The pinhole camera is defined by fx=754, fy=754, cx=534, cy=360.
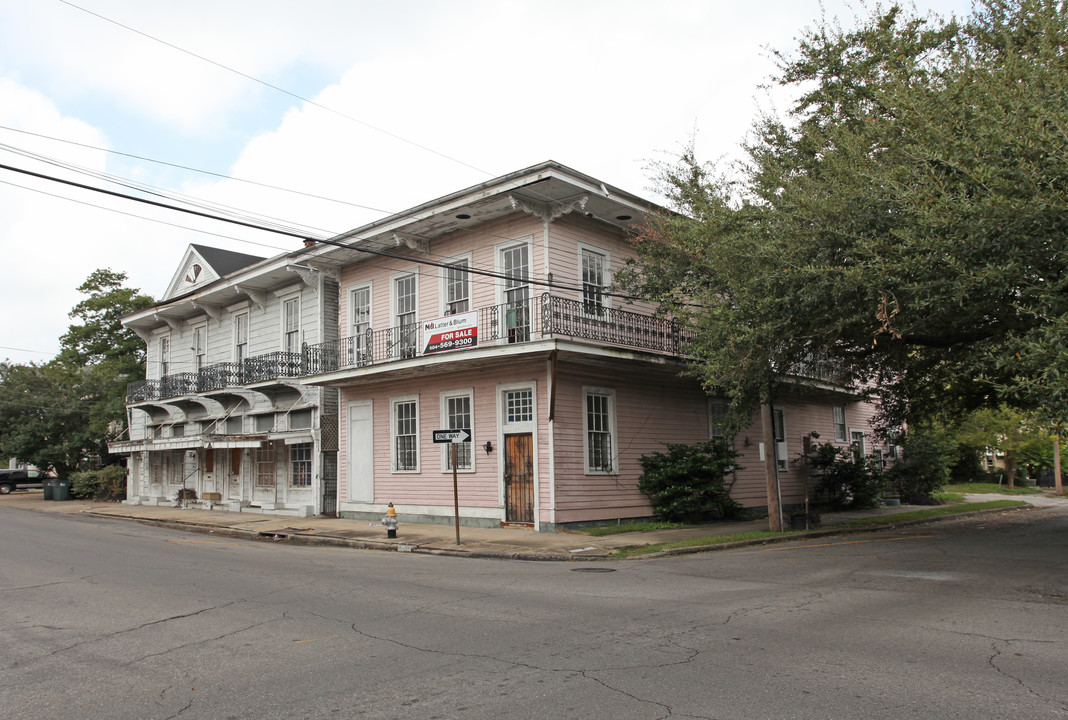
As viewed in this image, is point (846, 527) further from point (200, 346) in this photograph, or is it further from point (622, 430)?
point (200, 346)

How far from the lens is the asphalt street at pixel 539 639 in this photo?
16.4 feet

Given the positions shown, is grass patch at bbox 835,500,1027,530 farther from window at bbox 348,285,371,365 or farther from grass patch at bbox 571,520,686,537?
window at bbox 348,285,371,365

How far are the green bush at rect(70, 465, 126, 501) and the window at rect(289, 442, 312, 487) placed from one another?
50.2 feet

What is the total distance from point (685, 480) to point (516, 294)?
239 inches

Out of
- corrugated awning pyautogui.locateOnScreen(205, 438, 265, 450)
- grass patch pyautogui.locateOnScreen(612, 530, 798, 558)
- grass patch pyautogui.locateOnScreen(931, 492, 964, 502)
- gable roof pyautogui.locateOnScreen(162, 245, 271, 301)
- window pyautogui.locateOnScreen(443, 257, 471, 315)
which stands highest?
gable roof pyautogui.locateOnScreen(162, 245, 271, 301)

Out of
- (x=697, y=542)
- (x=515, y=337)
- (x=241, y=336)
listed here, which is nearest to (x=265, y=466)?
(x=241, y=336)

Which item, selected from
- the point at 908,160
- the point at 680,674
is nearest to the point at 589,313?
the point at 908,160

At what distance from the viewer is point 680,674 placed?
5.52m

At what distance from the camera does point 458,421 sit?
62.5 ft

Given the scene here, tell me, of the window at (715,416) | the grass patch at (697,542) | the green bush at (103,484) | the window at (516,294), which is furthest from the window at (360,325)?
the green bush at (103,484)

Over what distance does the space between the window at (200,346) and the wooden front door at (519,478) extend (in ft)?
53.6

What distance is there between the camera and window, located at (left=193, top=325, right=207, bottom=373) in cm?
2881

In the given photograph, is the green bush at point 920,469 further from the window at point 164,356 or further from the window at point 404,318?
the window at point 164,356

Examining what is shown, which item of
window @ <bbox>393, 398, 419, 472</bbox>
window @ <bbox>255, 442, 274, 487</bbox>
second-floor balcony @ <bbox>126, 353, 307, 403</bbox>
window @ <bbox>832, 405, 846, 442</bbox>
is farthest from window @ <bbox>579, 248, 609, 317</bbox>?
window @ <bbox>832, 405, 846, 442</bbox>
